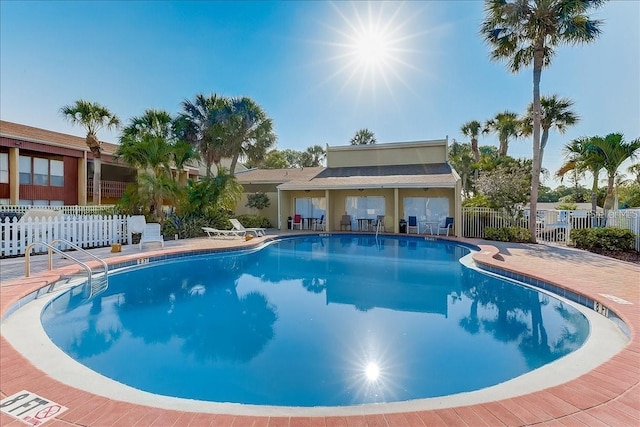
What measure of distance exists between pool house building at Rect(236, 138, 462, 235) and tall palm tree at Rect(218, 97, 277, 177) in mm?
3040

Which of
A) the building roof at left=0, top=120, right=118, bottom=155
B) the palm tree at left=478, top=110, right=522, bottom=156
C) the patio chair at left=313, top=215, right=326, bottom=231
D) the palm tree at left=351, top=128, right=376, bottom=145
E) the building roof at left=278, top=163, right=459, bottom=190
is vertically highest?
the palm tree at left=351, top=128, right=376, bottom=145

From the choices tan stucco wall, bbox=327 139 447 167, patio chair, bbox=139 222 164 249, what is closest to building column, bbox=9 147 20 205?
patio chair, bbox=139 222 164 249

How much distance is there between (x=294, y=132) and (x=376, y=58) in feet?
56.4

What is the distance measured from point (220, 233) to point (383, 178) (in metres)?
10.2

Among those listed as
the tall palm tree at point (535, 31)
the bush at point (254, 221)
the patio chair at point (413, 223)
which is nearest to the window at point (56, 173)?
the bush at point (254, 221)

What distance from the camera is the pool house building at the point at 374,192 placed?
19250 mm

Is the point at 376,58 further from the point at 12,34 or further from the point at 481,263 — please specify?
the point at 12,34

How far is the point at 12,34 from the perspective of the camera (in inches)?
490

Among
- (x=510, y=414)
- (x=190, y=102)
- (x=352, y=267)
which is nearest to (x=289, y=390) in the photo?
(x=510, y=414)

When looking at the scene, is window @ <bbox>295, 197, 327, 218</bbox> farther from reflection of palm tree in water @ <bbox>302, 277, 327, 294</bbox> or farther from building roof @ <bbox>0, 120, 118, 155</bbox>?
building roof @ <bbox>0, 120, 118, 155</bbox>

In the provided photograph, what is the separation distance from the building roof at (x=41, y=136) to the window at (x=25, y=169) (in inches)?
63.6

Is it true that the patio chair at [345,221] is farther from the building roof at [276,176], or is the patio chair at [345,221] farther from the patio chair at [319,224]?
the building roof at [276,176]

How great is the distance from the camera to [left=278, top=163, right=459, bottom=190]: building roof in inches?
709

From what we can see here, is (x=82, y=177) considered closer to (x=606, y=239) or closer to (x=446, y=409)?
(x=446, y=409)
